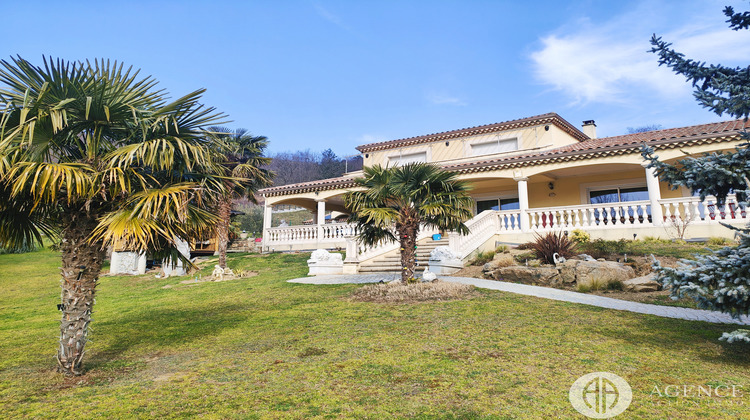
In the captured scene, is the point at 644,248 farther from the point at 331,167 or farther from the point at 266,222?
the point at 331,167

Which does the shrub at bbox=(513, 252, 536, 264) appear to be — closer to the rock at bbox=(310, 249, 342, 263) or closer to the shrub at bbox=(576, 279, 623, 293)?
the shrub at bbox=(576, 279, 623, 293)

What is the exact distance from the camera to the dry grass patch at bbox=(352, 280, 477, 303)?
29.3 feet

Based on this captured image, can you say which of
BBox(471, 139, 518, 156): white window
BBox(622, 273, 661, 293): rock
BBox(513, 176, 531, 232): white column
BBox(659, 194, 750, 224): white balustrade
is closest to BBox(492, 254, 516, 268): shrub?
BBox(622, 273, 661, 293): rock

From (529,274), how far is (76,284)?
393 inches

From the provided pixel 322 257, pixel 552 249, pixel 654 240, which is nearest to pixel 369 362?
Answer: pixel 552 249

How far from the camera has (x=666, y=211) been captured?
14547 millimetres

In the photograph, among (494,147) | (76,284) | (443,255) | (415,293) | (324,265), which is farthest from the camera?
(494,147)

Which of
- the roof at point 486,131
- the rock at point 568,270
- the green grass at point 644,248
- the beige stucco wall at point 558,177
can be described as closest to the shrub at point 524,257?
the green grass at point 644,248

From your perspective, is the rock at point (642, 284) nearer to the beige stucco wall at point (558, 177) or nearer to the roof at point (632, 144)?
the roof at point (632, 144)

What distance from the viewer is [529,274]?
36.1 feet

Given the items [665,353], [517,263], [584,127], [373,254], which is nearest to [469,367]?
[665,353]

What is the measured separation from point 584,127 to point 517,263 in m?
16.4

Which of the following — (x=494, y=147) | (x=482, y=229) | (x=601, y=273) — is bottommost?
(x=601, y=273)

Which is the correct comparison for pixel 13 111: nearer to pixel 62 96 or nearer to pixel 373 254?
pixel 62 96
